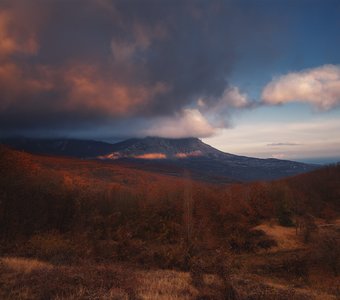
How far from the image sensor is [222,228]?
42594mm

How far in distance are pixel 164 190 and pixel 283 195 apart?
20814mm

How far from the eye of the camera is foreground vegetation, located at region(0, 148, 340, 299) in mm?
Result: 9977

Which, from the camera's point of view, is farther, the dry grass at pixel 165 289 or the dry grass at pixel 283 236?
the dry grass at pixel 283 236

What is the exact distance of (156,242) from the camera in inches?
1393

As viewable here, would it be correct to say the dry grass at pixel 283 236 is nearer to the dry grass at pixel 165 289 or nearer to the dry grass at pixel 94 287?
the dry grass at pixel 94 287

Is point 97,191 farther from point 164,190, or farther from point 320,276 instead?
point 320,276

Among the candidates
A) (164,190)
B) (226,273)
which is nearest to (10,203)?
(164,190)

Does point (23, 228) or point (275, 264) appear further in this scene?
point (23, 228)

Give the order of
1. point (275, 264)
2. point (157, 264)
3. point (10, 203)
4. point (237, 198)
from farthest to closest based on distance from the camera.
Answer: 1. point (237, 198)
2. point (10, 203)
3. point (275, 264)
4. point (157, 264)

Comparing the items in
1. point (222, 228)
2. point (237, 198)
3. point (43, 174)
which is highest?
point (43, 174)

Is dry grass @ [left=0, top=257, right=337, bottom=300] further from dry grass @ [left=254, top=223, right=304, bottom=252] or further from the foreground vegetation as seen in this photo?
dry grass @ [left=254, top=223, right=304, bottom=252]

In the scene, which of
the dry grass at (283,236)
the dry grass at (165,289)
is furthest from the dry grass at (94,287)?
the dry grass at (283,236)

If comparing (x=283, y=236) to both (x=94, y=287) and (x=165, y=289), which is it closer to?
(x=165, y=289)

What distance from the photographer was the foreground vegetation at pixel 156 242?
998 cm
